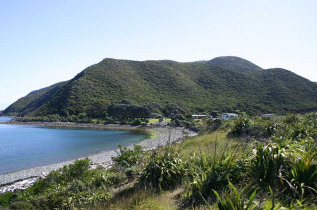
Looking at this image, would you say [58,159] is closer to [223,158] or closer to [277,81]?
[223,158]

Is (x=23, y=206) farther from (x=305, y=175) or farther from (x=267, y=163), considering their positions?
(x=305, y=175)

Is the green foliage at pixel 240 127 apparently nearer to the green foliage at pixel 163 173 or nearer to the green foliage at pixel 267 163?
the green foliage at pixel 163 173

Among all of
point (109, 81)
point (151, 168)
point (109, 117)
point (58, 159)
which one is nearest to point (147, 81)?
point (109, 81)

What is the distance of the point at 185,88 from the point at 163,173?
88365 mm

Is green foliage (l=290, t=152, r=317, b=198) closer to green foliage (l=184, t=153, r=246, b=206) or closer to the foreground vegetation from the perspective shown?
the foreground vegetation

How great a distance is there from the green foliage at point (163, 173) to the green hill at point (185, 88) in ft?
225

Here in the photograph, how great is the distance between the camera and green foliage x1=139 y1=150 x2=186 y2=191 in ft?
19.5

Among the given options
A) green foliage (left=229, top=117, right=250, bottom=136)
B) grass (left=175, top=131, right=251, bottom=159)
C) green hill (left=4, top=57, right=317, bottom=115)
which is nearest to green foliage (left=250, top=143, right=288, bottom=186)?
grass (left=175, top=131, right=251, bottom=159)

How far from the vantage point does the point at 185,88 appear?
306ft

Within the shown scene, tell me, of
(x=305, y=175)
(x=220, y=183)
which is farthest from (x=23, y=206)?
(x=305, y=175)

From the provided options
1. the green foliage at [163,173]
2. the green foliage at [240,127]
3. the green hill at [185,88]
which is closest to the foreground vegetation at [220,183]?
the green foliage at [163,173]

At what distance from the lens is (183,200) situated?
465 centimetres

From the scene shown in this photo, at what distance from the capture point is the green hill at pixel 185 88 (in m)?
77.1

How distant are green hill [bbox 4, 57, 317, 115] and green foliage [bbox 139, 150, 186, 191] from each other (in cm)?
6859
